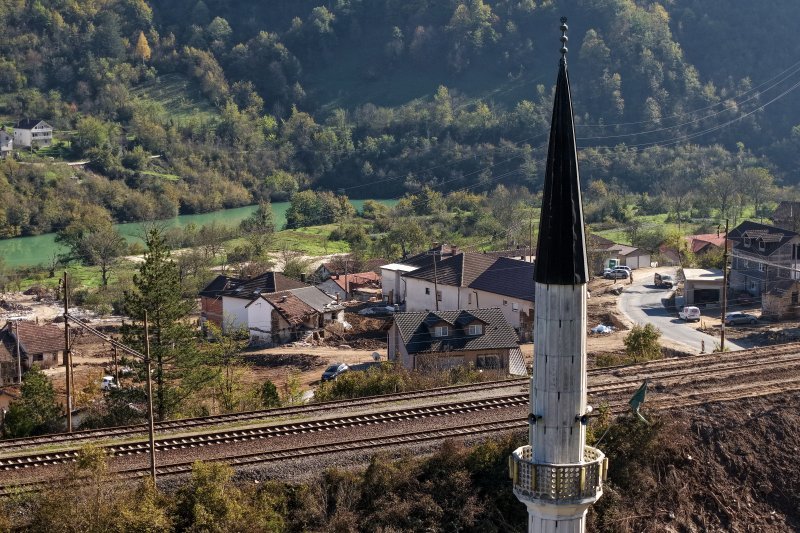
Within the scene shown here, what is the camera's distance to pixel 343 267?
55.3m

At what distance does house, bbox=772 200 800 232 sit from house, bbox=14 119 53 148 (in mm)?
68043

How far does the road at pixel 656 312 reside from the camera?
122ft

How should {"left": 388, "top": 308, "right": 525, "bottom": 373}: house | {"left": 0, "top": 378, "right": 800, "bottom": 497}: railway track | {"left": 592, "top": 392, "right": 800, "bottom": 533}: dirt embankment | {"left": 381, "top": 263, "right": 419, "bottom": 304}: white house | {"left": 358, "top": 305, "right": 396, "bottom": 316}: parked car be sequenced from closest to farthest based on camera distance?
{"left": 0, "top": 378, "right": 800, "bottom": 497}: railway track, {"left": 592, "top": 392, "right": 800, "bottom": 533}: dirt embankment, {"left": 388, "top": 308, "right": 525, "bottom": 373}: house, {"left": 358, "top": 305, "right": 396, "bottom": 316}: parked car, {"left": 381, "top": 263, "right": 419, "bottom": 304}: white house

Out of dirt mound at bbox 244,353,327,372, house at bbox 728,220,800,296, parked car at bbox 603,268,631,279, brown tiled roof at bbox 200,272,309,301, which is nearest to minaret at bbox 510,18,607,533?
dirt mound at bbox 244,353,327,372

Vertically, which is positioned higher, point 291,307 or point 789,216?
point 789,216

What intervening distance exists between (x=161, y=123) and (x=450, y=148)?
3001cm

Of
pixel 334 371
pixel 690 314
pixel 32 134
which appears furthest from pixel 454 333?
pixel 32 134

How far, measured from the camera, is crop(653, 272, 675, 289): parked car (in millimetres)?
48709

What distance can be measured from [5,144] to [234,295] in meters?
61.8

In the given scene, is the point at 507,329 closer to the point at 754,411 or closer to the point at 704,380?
the point at 704,380

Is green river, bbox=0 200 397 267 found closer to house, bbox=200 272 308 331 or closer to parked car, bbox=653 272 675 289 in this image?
house, bbox=200 272 308 331

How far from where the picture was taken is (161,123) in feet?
368

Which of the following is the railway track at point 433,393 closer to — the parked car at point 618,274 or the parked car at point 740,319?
the parked car at point 740,319

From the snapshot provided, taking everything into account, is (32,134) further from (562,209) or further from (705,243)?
(562,209)
